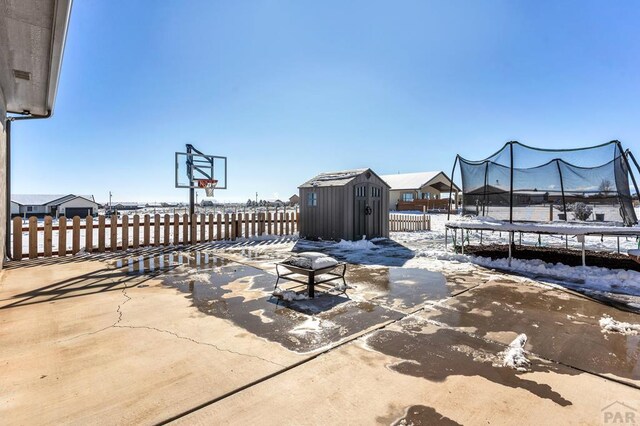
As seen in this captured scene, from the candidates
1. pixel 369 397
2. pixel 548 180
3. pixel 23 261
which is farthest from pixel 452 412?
pixel 23 261

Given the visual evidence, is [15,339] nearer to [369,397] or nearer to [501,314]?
[369,397]

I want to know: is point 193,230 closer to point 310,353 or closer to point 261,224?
point 261,224

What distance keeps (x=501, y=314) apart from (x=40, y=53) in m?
7.54

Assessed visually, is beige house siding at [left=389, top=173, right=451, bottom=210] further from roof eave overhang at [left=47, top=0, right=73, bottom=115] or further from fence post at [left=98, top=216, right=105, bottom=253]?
roof eave overhang at [left=47, top=0, right=73, bottom=115]

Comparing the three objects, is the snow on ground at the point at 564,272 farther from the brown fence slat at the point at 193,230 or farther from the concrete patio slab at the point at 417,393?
the brown fence slat at the point at 193,230

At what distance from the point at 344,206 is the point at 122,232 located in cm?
686

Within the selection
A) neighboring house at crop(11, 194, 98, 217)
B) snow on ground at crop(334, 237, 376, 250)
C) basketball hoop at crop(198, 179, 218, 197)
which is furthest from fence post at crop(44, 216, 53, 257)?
neighboring house at crop(11, 194, 98, 217)

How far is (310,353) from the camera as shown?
2.98m

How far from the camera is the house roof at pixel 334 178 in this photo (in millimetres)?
11566

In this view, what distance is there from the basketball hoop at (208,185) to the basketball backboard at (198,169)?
5.7 inches

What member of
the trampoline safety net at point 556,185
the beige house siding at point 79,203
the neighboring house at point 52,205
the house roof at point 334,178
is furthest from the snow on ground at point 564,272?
the beige house siding at point 79,203

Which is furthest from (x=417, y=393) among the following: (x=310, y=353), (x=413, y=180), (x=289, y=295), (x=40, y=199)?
(x=40, y=199)

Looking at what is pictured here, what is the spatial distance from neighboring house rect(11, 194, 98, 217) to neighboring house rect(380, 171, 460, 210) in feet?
130

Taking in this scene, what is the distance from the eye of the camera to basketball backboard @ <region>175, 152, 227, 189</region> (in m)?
12.5
